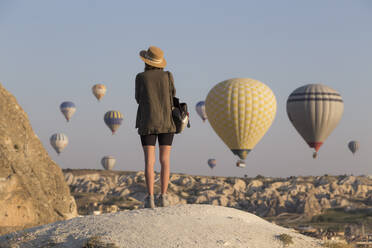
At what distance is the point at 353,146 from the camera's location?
11350cm

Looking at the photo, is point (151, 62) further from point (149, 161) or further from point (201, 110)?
point (201, 110)

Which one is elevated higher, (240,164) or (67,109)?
(67,109)

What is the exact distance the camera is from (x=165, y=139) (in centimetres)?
1039

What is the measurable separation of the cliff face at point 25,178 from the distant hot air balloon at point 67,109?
77865 millimetres

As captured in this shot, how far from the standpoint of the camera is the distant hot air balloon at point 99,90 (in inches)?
3868

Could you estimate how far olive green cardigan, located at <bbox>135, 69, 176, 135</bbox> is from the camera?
33.4ft

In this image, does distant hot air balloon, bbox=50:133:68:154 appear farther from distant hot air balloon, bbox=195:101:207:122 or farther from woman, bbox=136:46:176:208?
woman, bbox=136:46:176:208

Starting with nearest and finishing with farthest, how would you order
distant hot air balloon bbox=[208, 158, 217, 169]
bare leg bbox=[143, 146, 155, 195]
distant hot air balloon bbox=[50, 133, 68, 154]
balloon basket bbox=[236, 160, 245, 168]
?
bare leg bbox=[143, 146, 155, 195]
balloon basket bbox=[236, 160, 245, 168]
distant hot air balloon bbox=[50, 133, 68, 154]
distant hot air balloon bbox=[208, 158, 217, 169]

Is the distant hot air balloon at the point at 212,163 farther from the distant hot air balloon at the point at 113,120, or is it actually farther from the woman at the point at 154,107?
the woman at the point at 154,107

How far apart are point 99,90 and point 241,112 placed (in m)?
49.6

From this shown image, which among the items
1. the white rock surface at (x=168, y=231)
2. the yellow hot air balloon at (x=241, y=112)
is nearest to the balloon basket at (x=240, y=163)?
the yellow hot air balloon at (x=241, y=112)

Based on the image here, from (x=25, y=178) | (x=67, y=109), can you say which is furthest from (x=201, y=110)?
(x=25, y=178)

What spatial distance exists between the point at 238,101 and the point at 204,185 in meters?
72.2

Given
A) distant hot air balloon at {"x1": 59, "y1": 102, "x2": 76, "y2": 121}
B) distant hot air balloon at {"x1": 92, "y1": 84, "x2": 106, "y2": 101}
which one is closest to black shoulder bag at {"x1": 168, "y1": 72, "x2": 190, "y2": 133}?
distant hot air balloon at {"x1": 92, "y1": 84, "x2": 106, "y2": 101}
